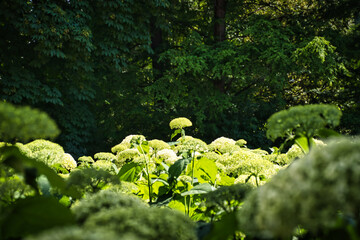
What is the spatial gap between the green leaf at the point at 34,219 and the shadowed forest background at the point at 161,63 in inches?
316

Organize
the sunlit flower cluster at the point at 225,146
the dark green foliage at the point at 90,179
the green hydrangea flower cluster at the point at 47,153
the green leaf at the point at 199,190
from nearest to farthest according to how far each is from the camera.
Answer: the dark green foliage at the point at 90,179 → the green leaf at the point at 199,190 → the green hydrangea flower cluster at the point at 47,153 → the sunlit flower cluster at the point at 225,146

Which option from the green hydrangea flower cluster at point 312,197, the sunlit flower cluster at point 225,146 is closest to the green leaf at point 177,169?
the sunlit flower cluster at point 225,146

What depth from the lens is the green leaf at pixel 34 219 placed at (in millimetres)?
624

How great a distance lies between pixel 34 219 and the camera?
65 cm

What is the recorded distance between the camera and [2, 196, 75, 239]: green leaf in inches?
24.6

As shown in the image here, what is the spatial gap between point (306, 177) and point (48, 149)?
5.33 feet

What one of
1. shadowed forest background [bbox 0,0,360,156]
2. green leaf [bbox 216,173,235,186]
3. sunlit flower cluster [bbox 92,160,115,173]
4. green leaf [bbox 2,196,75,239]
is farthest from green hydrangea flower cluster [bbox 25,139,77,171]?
shadowed forest background [bbox 0,0,360,156]

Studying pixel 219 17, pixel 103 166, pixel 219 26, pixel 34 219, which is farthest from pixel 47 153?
pixel 219 17

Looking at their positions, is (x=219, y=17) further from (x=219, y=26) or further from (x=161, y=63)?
(x=161, y=63)

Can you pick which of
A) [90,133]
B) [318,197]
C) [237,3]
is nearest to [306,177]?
[318,197]

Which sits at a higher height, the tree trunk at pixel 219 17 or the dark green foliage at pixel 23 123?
the tree trunk at pixel 219 17

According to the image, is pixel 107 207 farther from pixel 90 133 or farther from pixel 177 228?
pixel 90 133

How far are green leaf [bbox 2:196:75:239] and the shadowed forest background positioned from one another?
8038 mm

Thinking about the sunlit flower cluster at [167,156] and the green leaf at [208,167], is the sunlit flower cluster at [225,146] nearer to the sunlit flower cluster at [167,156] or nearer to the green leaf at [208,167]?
the sunlit flower cluster at [167,156]
